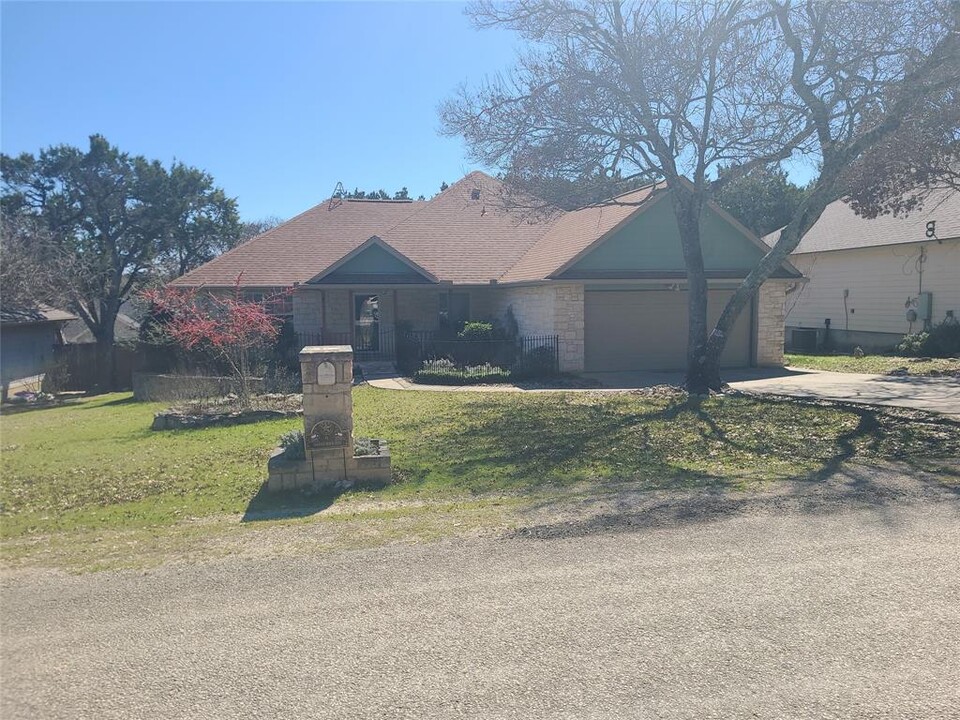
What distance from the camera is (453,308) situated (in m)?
23.6

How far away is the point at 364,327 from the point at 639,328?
8.69 metres

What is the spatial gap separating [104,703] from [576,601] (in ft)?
8.46

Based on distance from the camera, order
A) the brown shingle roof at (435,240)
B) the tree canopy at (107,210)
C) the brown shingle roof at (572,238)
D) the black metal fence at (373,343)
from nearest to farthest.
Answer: the brown shingle roof at (572,238) → the brown shingle roof at (435,240) → the black metal fence at (373,343) → the tree canopy at (107,210)

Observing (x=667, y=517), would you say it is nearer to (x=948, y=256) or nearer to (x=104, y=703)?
(x=104, y=703)

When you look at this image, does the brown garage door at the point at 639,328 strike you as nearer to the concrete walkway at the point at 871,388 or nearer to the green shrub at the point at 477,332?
the green shrub at the point at 477,332

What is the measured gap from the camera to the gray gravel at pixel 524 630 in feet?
11.3

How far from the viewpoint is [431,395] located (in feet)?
51.1

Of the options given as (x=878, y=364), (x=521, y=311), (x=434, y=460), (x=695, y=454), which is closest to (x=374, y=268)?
(x=521, y=311)

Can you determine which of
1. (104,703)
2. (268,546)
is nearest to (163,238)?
(268,546)

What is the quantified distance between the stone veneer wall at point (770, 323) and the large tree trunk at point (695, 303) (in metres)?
6.02

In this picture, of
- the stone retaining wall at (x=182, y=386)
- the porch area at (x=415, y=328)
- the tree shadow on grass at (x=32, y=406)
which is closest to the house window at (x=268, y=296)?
the porch area at (x=415, y=328)

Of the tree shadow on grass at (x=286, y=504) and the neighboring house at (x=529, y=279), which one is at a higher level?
the neighboring house at (x=529, y=279)

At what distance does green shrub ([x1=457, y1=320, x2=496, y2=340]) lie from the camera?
1978cm

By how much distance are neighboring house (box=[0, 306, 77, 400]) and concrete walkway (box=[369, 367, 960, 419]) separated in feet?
51.1
